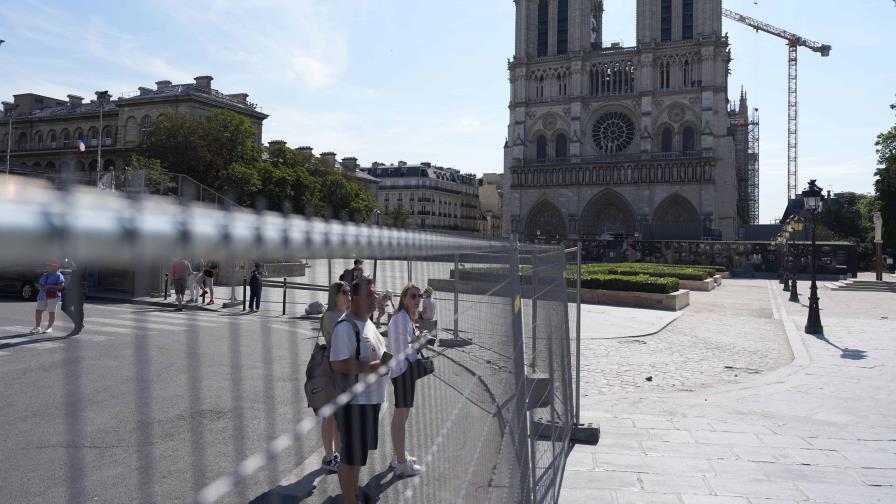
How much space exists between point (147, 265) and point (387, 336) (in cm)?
139

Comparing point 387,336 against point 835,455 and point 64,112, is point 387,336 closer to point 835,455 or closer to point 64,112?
point 835,455

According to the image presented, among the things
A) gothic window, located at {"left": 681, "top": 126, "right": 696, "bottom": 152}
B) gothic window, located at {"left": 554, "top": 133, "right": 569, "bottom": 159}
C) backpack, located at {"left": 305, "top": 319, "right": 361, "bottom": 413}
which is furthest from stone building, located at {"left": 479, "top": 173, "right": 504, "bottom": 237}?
backpack, located at {"left": 305, "top": 319, "right": 361, "bottom": 413}

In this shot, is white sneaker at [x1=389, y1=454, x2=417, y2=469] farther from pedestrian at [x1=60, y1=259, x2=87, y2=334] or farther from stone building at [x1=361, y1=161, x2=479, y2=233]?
stone building at [x1=361, y1=161, x2=479, y2=233]

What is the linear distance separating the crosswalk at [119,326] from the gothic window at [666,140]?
66.8 metres

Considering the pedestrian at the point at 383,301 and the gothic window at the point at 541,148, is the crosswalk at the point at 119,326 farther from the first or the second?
the gothic window at the point at 541,148

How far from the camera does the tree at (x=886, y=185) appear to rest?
136 feet

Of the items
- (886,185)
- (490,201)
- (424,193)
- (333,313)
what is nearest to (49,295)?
(333,313)

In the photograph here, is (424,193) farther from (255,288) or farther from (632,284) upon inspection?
(255,288)

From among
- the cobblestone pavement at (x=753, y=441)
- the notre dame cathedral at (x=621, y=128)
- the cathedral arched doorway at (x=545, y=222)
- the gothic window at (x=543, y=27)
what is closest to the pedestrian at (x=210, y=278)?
the cobblestone pavement at (x=753, y=441)

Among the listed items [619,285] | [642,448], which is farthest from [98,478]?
[619,285]

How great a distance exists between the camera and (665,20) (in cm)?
6438

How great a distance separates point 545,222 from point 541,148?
750 cm

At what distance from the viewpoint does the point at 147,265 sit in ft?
3.32

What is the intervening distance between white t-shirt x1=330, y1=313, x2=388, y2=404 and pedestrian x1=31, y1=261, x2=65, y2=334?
0.80m
